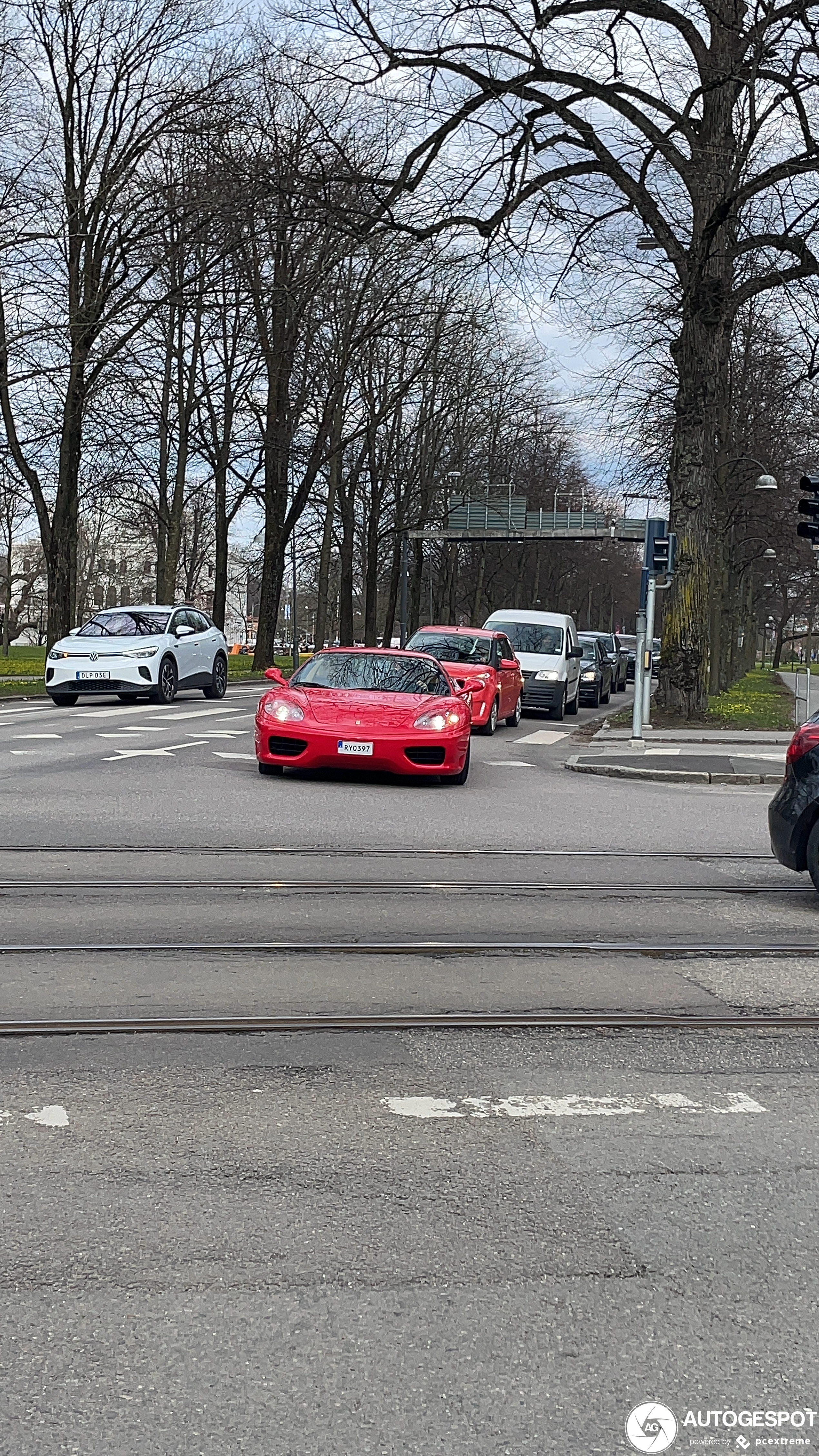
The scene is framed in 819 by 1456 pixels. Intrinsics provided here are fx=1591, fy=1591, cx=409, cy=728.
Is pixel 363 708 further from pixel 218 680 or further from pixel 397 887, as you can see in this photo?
pixel 218 680

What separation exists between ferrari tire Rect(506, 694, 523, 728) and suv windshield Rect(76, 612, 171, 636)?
5.94m

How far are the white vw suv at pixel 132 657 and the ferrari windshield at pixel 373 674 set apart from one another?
32.5 feet

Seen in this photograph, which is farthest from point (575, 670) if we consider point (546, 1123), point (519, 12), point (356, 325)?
point (546, 1123)

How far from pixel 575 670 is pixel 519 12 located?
1391 cm

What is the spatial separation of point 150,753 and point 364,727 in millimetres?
3433

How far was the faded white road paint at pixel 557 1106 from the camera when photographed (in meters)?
4.65

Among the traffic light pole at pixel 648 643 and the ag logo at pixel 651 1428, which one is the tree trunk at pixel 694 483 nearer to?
the traffic light pole at pixel 648 643

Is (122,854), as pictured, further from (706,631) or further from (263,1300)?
(706,631)

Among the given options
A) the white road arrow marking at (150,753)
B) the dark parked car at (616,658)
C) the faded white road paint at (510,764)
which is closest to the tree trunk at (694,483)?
the faded white road paint at (510,764)

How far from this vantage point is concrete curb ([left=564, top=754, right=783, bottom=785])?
55.4ft

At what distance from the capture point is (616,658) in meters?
49.9

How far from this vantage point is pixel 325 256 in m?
34.8

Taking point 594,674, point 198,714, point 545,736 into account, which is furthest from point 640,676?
point 594,674

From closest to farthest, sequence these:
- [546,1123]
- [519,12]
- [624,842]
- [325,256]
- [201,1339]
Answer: [201,1339], [546,1123], [624,842], [519,12], [325,256]
